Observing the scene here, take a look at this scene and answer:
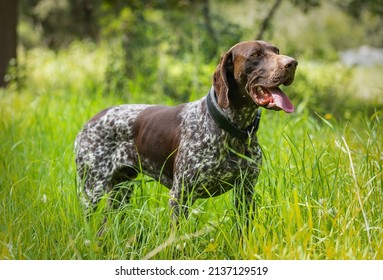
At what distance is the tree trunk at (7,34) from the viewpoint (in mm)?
10841

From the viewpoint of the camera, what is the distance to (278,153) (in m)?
4.46

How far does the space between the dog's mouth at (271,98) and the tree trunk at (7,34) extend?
26.0 ft

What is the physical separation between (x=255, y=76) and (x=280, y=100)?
223 millimetres

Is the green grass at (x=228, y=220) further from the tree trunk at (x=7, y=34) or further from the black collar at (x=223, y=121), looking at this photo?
the tree trunk at (x=7, y=34)

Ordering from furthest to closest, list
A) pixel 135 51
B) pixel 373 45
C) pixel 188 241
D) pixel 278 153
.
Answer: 1. pixel 373 45
2. pixel 135 51
3. pixel 278 153
4. pixel 188 241

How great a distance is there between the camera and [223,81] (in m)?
3.79

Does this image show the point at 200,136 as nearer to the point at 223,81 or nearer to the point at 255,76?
the point at 223,81

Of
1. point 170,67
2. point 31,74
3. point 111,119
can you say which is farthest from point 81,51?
point 111,119

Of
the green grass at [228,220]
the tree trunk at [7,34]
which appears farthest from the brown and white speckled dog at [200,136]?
the tree trunk at [7,34]

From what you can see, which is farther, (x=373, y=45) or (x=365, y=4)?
(x=373, y=45)

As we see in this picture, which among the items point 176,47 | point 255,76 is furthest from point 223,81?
point 176,47

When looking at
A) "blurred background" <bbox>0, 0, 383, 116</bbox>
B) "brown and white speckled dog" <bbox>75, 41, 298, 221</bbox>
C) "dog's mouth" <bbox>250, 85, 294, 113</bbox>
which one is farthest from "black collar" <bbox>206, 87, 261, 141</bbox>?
"blurred background" <bbox>0, 0, 383, 116</bbox>
